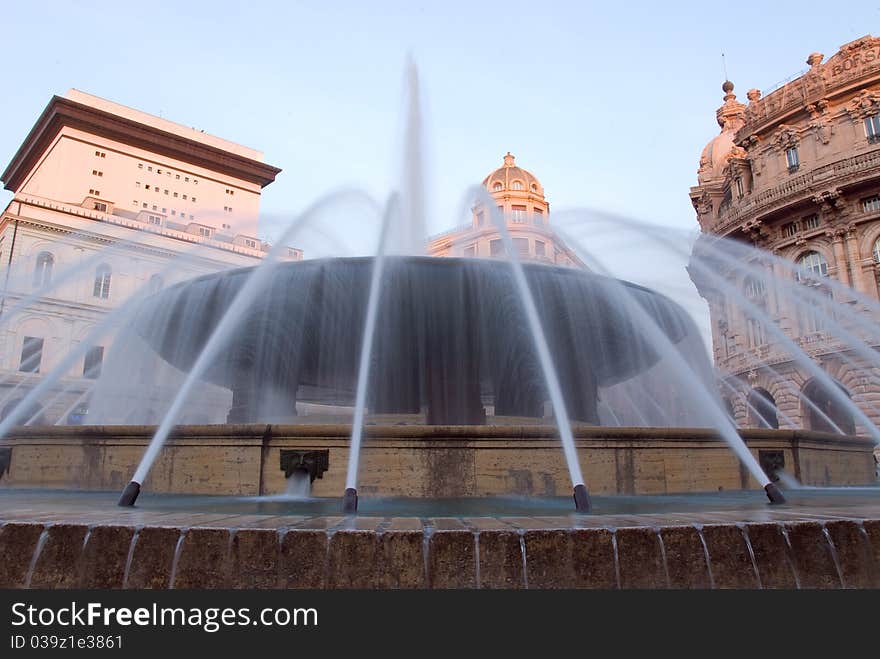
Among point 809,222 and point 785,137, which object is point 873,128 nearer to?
point 785,137

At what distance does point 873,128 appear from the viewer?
3097cm

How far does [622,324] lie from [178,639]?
7.36 m

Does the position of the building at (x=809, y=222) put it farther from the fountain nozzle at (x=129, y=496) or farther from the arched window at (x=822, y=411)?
the fountain nozzle at (x=129, y=496)

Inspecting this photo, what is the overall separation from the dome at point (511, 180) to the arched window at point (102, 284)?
3726 centimetres

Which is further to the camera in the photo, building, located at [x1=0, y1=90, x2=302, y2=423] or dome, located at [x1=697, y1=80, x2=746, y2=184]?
dome, located at [x1=697, y1=80, x2=746, y2=184]

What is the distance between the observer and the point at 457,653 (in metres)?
2.29

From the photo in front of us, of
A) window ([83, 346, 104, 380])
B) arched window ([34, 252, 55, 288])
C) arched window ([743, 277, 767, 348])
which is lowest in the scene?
window ([83, 346, 104, 380])

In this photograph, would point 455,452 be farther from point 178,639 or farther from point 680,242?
point 680,242

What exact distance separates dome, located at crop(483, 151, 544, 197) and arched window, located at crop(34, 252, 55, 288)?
131ft

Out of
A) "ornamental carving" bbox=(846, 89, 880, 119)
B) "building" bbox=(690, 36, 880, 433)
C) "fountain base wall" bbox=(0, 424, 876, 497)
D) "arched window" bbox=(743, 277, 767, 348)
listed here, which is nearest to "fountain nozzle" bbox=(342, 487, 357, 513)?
"fountain base wall" bbox=(0, 424, 876, 497)

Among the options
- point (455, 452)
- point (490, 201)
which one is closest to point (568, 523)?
point (455, 452)

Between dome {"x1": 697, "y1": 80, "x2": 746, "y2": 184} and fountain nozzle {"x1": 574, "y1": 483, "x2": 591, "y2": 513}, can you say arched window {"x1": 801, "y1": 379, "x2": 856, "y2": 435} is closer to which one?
dome {"x1": 697, "y1": 80, "x2": 746, "y2": 184}

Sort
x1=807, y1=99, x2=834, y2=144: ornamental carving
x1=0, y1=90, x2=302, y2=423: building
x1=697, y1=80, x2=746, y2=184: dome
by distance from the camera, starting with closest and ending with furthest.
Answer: x1=807, y1=99, x2=834, y2=144: ornamental carving, x1=0, y1=90, x2=302, y2=423: building, x1=697, y1=80, x2=746, y2=184: dome

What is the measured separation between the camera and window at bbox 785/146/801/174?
34.3 metres
